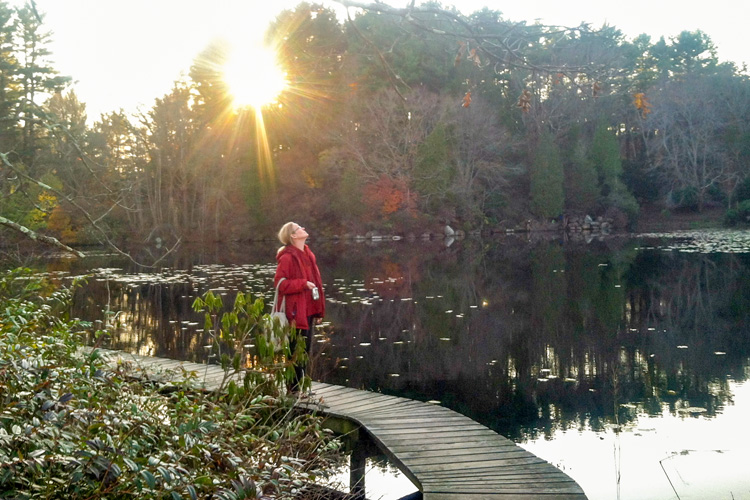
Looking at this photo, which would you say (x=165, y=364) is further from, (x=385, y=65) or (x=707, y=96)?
(x=707, y=96)

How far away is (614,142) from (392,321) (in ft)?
117

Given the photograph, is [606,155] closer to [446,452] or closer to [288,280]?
[288,280]

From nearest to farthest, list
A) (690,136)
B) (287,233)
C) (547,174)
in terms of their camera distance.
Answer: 1. (287,233)
2. (547,174)
3. (690,136)

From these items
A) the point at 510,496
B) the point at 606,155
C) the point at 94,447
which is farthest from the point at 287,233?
the point at 606,155

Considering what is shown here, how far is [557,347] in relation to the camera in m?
10.9

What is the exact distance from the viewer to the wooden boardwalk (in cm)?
430

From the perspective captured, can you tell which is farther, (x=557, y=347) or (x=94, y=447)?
(x=557, y=347)

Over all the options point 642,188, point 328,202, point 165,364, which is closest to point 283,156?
point 328,202

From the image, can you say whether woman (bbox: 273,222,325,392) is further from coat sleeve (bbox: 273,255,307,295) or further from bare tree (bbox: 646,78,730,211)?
bare tree (bbox: 646,78,730,211)

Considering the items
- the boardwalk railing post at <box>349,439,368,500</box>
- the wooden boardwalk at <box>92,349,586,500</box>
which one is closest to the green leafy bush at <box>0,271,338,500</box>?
the wooden boardwalk at <box>92,349,586,500</box>

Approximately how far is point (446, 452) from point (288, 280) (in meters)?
2.05

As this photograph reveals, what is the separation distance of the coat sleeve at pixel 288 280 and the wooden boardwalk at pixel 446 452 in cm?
92

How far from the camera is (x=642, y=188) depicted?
49.0m

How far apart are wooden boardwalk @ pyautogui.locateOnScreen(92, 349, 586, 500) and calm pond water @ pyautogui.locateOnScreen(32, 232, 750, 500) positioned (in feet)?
1.75
